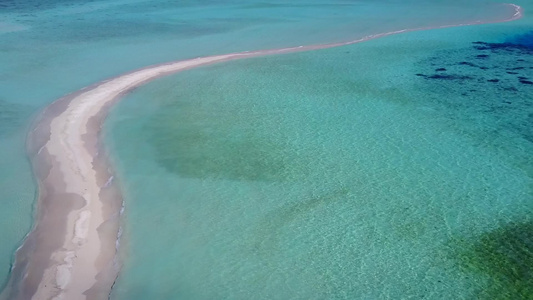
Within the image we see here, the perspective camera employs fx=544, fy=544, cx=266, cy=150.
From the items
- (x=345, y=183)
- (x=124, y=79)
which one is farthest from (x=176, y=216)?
(x=124, y=79)

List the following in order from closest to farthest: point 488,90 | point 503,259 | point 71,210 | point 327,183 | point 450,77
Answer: point 503,259, point 71,210, point 327,183, point 488,90, point 450,77

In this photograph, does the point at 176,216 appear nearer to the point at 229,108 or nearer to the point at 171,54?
the point at 229,108

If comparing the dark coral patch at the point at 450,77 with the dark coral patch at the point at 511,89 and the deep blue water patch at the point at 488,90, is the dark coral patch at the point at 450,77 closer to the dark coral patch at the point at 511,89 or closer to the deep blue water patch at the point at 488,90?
the deep blue water patch at the point at 488,90

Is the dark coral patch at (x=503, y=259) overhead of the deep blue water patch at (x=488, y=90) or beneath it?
beneath

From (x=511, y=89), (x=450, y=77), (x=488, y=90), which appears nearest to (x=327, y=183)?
(x=488, y=90)

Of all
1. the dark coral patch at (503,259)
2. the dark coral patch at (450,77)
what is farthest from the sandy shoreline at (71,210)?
the dark coral patch at (450,77)

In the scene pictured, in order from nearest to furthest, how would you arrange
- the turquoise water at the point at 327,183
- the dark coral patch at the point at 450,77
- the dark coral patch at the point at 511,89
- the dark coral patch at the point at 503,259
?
the dark coral patch at the point at 503,259 < the turquoise water at the point at 327,183 < the dark coral patch at the point at 511,89 < the dark coral patch at the point at 450,77

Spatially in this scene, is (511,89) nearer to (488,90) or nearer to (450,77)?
(488,90)
